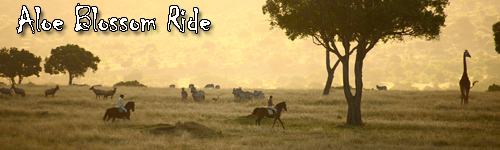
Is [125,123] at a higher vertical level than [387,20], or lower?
lower

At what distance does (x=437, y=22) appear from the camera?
24312 mm

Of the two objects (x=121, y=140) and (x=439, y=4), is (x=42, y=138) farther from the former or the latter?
(x=439, y=4)

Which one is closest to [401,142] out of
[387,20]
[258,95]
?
[387,20]

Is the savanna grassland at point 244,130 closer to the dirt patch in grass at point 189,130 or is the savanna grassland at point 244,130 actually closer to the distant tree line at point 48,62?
the dirt patch in grass at point 189,130

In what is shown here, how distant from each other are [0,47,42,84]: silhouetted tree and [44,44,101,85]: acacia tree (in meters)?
2.01

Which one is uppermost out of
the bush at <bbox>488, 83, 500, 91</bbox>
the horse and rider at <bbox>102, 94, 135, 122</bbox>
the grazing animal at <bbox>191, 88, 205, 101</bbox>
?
the bush at <bbox>488, 83, 500, 91</bbox>

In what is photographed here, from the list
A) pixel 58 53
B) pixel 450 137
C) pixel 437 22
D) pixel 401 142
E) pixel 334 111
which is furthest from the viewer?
pixel 58 53

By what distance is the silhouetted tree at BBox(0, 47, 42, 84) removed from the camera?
221 feet

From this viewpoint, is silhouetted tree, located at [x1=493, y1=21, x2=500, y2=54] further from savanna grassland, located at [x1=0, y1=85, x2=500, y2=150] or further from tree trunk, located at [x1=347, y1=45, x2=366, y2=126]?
tree trunk, located at [x1=347, y1=45, x2=366, y2=126]

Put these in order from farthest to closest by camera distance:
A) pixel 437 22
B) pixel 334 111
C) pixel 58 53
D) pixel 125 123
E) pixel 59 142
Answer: pixel 58 53 → pixel 334 111 → pixel 437 22 → pixel 125 123 → pixel 59 142

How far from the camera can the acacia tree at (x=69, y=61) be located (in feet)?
231

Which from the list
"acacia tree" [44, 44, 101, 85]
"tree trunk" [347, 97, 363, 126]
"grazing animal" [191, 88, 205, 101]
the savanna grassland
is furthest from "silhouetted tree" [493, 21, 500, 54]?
"acacia tree" [44, 44, 101, 85]

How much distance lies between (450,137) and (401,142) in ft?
10.7

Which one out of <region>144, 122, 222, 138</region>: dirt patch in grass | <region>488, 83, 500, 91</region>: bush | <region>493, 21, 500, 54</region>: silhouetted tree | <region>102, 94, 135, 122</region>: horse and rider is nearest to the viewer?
<region>144, 122, 222, 138</region>: dirt patch in grass
